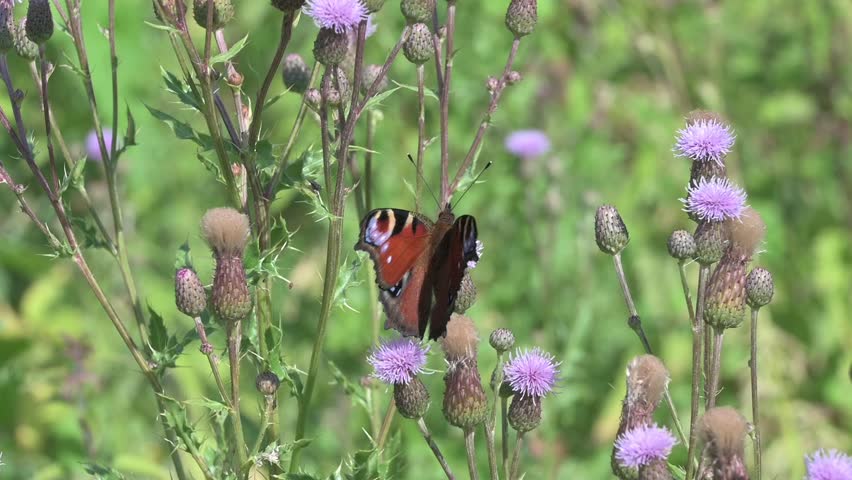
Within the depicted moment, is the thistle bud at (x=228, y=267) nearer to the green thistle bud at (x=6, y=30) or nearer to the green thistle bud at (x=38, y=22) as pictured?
the green thistle bud at (x=38, y=22)

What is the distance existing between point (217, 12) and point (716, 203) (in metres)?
1.56

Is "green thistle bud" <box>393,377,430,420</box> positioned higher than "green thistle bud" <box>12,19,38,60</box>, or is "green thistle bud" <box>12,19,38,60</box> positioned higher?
"green thistle bud" <box>12,19,38,60</box>

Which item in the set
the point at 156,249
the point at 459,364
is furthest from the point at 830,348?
the point at 156,249

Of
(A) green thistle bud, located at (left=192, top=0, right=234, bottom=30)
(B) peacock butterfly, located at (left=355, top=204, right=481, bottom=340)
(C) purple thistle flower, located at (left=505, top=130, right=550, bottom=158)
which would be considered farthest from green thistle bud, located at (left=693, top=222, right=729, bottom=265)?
(C) purple thistle flower, located at (left=505, top=130, right=550, bottom=158)

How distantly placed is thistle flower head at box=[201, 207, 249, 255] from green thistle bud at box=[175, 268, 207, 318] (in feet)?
0.40

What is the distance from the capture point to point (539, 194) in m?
5.95

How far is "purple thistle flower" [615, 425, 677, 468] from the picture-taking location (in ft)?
8.20

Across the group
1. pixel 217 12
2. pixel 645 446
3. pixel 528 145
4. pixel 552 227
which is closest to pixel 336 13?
pixel 217 12

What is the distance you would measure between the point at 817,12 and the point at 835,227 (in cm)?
150

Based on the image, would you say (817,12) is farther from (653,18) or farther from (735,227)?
(735,227)

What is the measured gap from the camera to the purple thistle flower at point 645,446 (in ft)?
8.20

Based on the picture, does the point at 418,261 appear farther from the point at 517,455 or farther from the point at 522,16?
the point at 522,16

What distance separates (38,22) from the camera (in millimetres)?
3125

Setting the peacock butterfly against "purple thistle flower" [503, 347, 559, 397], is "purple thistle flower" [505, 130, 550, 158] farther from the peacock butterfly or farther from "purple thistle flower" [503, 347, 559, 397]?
"purple thistle flower" [503, 347, 559, 397]
